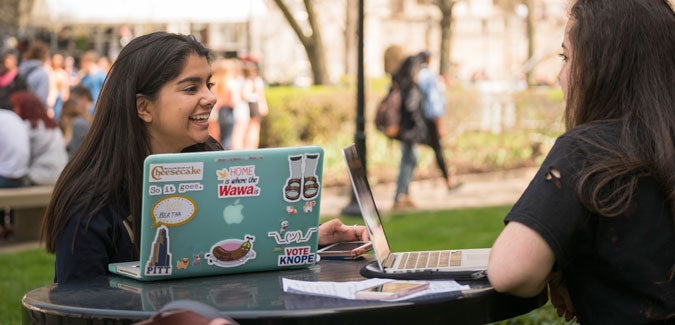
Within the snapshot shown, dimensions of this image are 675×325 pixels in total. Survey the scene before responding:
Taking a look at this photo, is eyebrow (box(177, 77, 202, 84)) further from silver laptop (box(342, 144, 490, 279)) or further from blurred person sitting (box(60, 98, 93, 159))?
blurred person sitting (box(60, 98, 93, 159))

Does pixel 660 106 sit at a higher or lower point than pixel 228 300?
higher

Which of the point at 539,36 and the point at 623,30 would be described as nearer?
the point at 623,30

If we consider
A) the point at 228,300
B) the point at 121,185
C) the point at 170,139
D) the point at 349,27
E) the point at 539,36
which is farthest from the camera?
the point at 539,36

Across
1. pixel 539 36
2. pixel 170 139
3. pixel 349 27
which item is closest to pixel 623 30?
pixel 170 139

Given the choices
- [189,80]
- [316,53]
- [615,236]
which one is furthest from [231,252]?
[316,53]

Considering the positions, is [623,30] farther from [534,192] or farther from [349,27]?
[349,27]

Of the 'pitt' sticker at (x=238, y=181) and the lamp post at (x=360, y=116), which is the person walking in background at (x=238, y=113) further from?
the 'pitt' sticker at (x=238, y=181)

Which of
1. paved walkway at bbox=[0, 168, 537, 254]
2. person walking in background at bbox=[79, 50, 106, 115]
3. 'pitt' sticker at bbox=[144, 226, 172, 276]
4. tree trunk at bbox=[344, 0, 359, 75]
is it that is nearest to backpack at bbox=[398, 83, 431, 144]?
paved walkway at bbox=[0, 168, 537, 254]

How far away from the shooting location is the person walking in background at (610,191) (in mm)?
2852

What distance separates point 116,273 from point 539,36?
30.3m

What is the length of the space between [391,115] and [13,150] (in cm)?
437

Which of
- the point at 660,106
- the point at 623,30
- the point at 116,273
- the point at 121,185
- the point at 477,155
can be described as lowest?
the point at 477,155

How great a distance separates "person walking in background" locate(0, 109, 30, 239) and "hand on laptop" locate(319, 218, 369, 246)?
688 centimetres

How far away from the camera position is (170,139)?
12.5 feet
